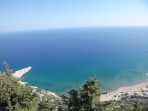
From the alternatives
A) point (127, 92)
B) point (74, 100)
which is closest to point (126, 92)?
point (127, 92)

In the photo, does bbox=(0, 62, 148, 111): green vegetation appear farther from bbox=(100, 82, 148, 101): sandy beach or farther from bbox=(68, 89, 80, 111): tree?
bbox=(100, 82, 148, 101): sandy beach

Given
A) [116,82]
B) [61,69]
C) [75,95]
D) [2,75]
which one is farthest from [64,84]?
[75,95]

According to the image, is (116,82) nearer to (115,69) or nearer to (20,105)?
(115,69)

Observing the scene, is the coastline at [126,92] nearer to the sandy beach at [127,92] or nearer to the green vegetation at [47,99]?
the sandy beach at [127,92]

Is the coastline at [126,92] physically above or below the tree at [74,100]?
above

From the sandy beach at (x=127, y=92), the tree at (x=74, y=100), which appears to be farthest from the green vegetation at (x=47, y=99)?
the sandy beach at (x=127, y=92)

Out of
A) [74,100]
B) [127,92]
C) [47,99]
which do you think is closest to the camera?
[74,100]

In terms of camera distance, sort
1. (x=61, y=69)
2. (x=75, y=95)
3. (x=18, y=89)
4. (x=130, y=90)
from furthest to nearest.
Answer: (x=61, y=69), (x=130, y=90), (x=18, y=89), (x=75, y=95)

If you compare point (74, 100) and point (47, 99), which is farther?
point (47, 99)

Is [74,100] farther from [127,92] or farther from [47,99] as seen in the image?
[127,92]
